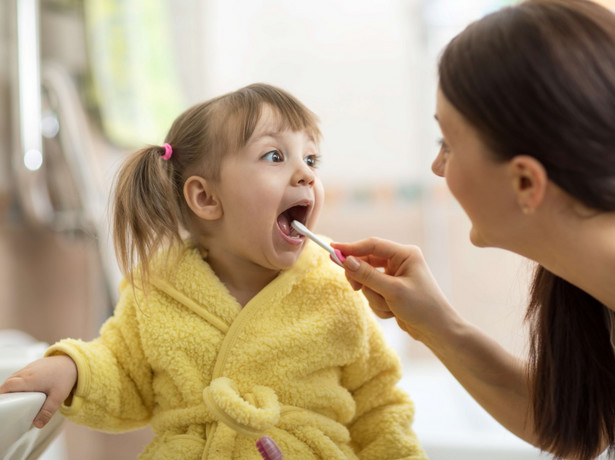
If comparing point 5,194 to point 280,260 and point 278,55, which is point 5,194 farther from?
point 278,55

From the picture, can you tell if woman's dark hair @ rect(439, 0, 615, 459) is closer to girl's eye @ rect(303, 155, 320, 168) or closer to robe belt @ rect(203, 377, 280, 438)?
girl's eye @ rect(303, 155, 320, 168)

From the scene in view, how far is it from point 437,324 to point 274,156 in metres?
0.29

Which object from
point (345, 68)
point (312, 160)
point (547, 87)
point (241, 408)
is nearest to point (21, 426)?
point (241, 408)

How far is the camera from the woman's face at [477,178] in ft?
2.16

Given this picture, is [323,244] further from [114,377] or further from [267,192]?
[114,377]

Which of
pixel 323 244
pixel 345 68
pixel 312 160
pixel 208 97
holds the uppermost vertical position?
pixel 345 68

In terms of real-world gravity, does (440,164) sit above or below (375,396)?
above

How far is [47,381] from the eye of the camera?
717mm

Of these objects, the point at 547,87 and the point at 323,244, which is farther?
the point at 323,244

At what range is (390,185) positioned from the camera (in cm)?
237

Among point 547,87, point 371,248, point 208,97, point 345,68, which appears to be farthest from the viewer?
point 345,68

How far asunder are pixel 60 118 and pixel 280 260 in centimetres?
99

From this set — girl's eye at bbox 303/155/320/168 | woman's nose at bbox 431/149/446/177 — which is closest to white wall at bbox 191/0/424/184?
girl's eye at bbox 303/155/320/168

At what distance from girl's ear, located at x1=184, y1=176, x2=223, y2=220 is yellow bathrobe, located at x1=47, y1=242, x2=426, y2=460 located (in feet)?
0.19
